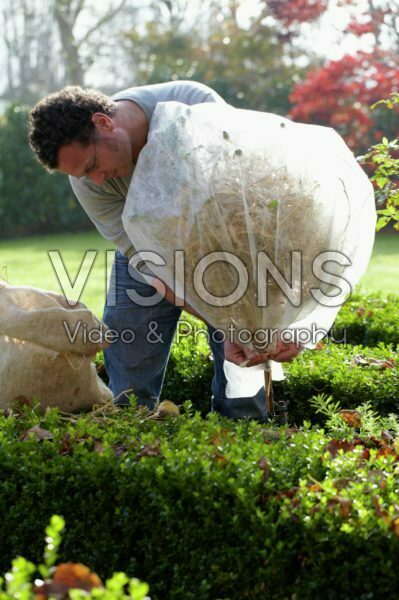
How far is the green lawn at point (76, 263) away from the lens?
9.78 metres

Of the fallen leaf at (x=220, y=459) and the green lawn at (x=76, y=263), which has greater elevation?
the fallen leaf at (x=220, y=459)

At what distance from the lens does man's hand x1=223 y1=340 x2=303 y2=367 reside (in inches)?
125

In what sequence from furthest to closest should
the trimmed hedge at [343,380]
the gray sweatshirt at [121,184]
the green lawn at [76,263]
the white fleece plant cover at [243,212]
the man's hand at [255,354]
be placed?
the green lawn at [76,263] < the trimmed hedge at [343,380] < the gray sweatshirt at [121,184] < the man's hand at [255,354] < the white fleece plant cover at [243,212]

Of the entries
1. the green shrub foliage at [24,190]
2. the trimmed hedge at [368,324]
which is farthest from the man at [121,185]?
the green shrub foliage at [24,190]

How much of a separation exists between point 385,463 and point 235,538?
1.75ft

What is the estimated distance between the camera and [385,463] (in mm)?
2617

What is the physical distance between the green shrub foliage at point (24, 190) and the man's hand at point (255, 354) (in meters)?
14.6

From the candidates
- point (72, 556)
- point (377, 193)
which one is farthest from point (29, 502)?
point (377, 193)

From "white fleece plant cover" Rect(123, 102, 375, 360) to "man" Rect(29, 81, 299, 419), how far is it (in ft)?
0.66

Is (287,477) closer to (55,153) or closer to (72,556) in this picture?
(72,556)

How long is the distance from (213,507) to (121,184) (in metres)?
1.61

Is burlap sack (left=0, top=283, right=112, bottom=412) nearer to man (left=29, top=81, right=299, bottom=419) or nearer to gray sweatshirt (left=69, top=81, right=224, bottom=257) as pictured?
man (left=29, top=81, right=299, bottom=419)

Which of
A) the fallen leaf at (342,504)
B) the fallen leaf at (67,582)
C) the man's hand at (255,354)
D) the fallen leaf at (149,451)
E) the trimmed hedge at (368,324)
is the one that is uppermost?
the fallen leaf at (67,582)

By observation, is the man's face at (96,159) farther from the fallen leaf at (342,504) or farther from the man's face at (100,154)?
the fallen leaf at (342,504)
